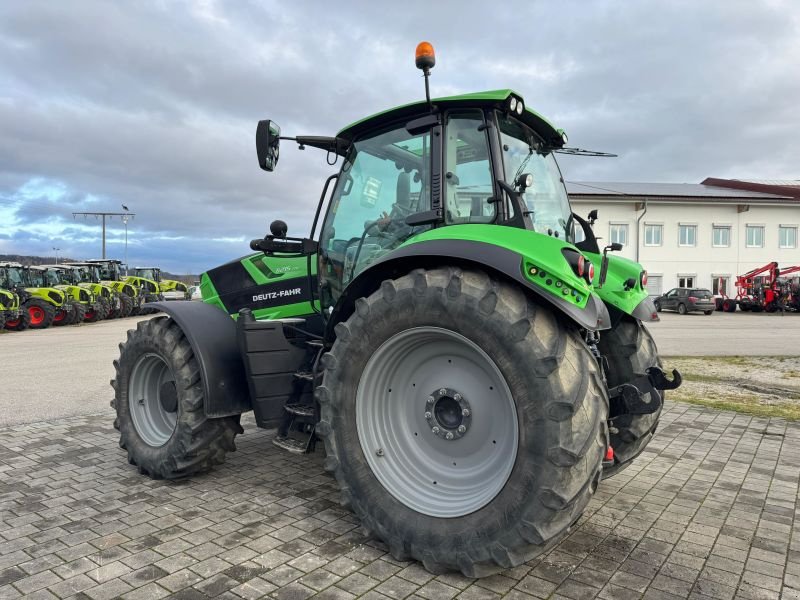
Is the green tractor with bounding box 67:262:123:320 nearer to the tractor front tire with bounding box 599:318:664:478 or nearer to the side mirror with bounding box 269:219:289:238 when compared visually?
the side mirror with bounding box 269:219:289:238

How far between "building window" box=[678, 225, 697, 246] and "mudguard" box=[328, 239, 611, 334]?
38.6 meters

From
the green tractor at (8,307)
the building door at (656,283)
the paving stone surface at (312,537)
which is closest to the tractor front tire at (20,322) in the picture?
the green tractor at (8,307)

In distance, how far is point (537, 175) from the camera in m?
3.85

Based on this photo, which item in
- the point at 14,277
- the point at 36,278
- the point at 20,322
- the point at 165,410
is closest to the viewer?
the point at 165,410

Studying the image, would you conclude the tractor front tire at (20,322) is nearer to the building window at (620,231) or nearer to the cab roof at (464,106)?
the cab roof at (464,106)

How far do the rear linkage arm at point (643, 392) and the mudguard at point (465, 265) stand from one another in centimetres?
45

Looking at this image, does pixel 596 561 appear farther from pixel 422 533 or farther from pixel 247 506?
pixel 247 506

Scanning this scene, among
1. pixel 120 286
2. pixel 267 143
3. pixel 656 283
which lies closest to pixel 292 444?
pixel 267 143

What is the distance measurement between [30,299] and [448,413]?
22318 mm

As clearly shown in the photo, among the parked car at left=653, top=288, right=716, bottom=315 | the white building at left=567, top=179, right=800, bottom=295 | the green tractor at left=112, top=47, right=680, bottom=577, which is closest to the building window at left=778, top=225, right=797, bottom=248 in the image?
the white building at left=567, top=179, right=800, bottom=295

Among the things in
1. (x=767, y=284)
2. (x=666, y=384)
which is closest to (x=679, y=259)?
(x=767, y=284)

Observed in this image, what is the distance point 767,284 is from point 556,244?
111 feet

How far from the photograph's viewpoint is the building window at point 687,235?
37.2 metres

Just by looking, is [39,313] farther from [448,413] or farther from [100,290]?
[448,413]
